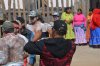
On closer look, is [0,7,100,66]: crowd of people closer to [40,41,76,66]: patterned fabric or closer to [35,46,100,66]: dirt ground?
[40,41,76,66]: patterned fabric

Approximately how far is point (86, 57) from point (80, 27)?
3.19m

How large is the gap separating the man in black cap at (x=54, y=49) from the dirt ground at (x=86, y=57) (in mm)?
5617

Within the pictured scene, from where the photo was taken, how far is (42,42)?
14.3 feet

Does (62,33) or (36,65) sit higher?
(62,33)

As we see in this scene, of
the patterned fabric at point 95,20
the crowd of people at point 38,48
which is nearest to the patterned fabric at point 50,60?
the crowd of people at point 38,48

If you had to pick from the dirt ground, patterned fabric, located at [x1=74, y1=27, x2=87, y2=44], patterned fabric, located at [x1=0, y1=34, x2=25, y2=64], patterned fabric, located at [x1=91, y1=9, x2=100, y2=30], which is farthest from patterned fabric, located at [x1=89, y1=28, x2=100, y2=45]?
patterned fabric, located at [x1=0, y1=34, x2=25, y2=64]

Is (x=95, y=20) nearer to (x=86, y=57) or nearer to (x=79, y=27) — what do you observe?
(x=79, y=27)

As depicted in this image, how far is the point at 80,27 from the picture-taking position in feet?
48.0

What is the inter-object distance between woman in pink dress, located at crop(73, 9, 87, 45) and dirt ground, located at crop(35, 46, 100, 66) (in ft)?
1.95

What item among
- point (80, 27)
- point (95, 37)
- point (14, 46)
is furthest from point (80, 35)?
point (14, 46)

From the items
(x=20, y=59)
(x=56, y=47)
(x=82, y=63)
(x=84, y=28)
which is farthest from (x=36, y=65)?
(x=84, y=28)

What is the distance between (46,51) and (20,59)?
0.68 metres

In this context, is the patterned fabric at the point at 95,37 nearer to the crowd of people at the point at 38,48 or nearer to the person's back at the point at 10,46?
the crowd of people at the point at 38,48

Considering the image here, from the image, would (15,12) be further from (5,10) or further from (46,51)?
(46,51)
